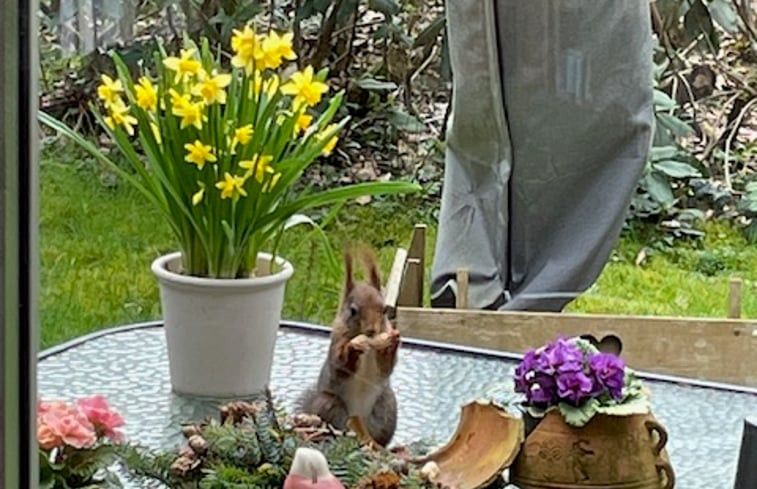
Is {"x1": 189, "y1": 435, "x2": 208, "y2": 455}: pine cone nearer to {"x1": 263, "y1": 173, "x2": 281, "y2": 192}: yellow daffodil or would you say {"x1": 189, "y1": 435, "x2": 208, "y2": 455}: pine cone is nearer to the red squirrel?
the red squirrel

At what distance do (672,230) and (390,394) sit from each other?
0.83 metres

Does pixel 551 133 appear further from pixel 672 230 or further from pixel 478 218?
pixel 672 230

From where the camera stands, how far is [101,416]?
761 millimetres

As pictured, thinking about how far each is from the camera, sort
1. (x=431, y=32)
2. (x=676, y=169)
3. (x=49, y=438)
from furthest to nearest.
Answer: (x=676, y=169)
(x=431, y=32)
(x=49, y=438)

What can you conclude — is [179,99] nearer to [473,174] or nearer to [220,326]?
[220,326]

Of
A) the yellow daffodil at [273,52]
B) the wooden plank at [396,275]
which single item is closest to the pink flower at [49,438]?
the yellow daffodil at [273,52]

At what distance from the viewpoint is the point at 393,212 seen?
1406mm

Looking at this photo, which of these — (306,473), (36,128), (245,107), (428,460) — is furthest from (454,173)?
(36,128)

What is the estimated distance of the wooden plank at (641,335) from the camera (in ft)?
4.21

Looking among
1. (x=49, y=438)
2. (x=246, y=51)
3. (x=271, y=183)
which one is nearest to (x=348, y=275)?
(x=271, y=183)

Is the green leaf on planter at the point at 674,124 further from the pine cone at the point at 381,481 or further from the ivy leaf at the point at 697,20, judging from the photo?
the pine cone at the point at 381,481

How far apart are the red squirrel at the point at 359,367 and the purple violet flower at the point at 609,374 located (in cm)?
14

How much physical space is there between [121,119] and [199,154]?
71mm

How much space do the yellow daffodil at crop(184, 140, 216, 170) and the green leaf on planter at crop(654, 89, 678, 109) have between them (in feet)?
2.28
